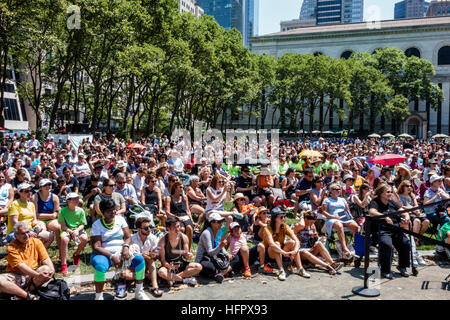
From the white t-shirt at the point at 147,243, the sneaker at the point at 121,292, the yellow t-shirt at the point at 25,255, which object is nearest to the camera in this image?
the yellow t-shirt at the point at 25,255

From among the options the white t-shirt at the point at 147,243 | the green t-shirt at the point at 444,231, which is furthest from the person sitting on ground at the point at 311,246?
the white t-shirt at the point at 147,243

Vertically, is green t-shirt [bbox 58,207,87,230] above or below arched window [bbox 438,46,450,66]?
below

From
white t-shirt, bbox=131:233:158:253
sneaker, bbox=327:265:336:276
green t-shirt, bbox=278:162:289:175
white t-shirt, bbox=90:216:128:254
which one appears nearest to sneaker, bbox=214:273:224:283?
white t-shirt, bbox=131:233:158:253

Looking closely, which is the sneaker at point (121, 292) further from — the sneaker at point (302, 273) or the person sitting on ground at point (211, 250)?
the sneaker at point (302, 273)

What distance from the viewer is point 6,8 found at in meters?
20.6

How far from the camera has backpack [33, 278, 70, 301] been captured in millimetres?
5527

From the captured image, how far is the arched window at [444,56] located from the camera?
237ft

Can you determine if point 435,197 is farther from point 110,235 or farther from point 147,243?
point 110,235

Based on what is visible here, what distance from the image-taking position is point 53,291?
18.4ft

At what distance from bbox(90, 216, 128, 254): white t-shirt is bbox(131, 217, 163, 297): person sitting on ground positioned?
242 mm

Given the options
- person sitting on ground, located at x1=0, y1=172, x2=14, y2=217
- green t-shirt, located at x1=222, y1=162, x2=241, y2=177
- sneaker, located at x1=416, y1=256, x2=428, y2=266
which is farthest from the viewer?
green t-shirt, located at x1=222, y1=162, x2=241, y2=177

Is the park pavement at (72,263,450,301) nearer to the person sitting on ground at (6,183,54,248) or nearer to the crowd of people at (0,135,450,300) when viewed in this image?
the crowd of people at (0,135,450,300)

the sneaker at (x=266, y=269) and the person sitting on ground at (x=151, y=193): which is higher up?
the person sitting on ground at (x=151, y=193)

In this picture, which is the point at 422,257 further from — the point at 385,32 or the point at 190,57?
the point at 385,32
